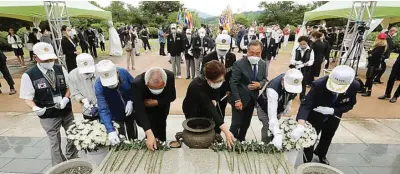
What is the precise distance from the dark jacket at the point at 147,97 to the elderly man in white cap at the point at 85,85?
614mm

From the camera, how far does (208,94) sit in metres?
2.85

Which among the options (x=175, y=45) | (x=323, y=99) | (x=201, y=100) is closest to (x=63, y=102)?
(x=201, y=100)

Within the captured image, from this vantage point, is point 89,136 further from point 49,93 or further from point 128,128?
point 49,93

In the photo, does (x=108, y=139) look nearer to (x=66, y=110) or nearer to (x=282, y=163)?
(x=66, y=110)

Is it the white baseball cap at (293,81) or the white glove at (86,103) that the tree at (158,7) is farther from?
the white baseball cap at (293,81)

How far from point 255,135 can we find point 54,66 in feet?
10.4

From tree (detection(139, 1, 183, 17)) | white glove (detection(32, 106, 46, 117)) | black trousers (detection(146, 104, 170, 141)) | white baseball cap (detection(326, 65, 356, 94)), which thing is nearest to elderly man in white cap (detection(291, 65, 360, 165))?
white baseball cap (detection(326, 65, 356, 94))

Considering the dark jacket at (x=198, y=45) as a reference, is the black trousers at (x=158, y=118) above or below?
below

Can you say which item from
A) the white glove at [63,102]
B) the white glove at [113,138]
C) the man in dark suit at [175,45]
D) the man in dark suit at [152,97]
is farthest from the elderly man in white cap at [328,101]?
Result: the man in dark suit at [175,45]

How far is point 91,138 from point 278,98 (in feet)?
6.53

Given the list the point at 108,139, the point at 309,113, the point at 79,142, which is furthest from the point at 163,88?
the point at 309,113

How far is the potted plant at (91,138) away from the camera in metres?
2.42

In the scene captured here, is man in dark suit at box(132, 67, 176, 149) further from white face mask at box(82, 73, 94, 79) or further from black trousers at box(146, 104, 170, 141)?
white face mask at box(82, 73, 94, 79)

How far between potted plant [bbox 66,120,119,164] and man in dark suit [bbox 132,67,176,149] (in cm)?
40
